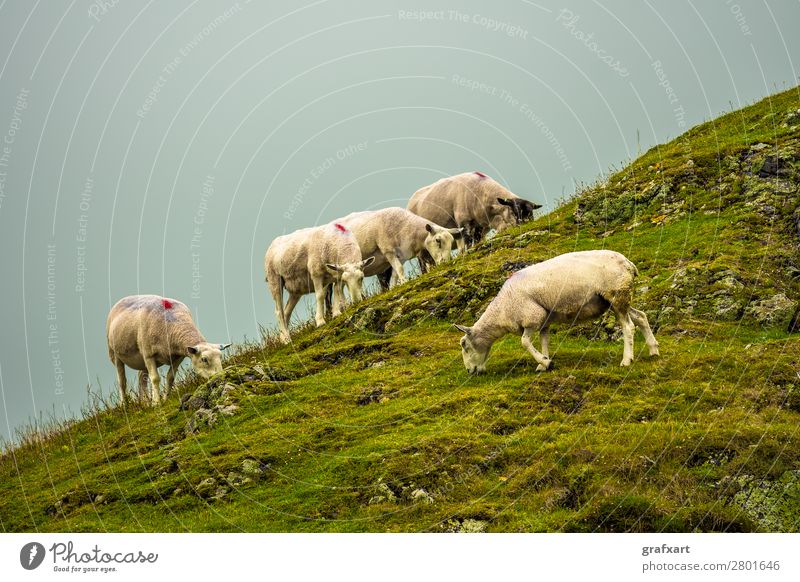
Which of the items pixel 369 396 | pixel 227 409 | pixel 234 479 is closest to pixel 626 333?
pixel 369 396

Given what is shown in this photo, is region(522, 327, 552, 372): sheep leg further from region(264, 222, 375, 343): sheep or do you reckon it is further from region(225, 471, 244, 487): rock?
region(264, 222, 375, 343): sheep

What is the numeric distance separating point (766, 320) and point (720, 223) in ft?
19.0

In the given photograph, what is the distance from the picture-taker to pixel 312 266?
99.3 ft

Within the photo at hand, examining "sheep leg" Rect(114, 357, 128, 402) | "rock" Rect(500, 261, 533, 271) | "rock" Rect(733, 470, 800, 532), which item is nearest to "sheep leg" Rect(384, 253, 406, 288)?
"rock" Rect(500, 261, 533, 271)

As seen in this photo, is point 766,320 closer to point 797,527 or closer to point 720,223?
point 720,223

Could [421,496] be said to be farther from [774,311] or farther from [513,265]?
[513,265]

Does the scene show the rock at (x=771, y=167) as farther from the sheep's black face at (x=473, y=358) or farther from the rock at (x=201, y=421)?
the rock at (x=201, y=421)

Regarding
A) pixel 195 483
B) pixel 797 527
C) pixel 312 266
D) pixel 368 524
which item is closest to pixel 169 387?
pixel 312 266

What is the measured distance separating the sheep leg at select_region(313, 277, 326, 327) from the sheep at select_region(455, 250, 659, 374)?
10.7 meters

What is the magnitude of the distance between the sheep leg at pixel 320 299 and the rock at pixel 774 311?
1311 centimetres

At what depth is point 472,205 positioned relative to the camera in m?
34.8

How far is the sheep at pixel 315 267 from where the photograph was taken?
29266mm

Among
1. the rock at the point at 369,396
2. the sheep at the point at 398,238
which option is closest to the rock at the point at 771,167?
the sheep at the point at 398,238

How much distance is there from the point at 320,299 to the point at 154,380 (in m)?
6.22
